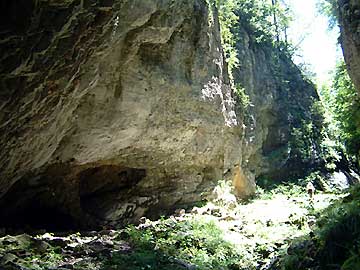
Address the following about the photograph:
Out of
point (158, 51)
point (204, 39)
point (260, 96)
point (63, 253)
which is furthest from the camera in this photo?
point (260, 96)

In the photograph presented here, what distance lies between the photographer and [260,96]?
72.3 feet

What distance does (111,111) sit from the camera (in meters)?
10.8

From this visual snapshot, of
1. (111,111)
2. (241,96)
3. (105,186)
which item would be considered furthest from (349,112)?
(105,186)

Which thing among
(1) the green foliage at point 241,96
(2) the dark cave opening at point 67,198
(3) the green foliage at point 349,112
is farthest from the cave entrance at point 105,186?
(3) the green foliage at point 349,112

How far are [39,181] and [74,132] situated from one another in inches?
64.5

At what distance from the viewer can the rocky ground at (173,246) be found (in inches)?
257

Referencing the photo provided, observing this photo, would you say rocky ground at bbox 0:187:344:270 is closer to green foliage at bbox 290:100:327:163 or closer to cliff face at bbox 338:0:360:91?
cliff face at bbox 338:0:360:91

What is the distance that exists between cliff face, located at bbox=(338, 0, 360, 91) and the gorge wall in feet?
14.6

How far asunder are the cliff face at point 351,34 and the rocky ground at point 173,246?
13.1 feet

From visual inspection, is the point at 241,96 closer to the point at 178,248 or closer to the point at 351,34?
the point at 351,34

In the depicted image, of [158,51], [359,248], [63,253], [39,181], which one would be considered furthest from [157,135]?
[359,248]

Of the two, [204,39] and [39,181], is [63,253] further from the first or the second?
[204,39]

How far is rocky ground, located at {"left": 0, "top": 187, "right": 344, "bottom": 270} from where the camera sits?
6.52 meters

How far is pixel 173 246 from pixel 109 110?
13.8 feet
